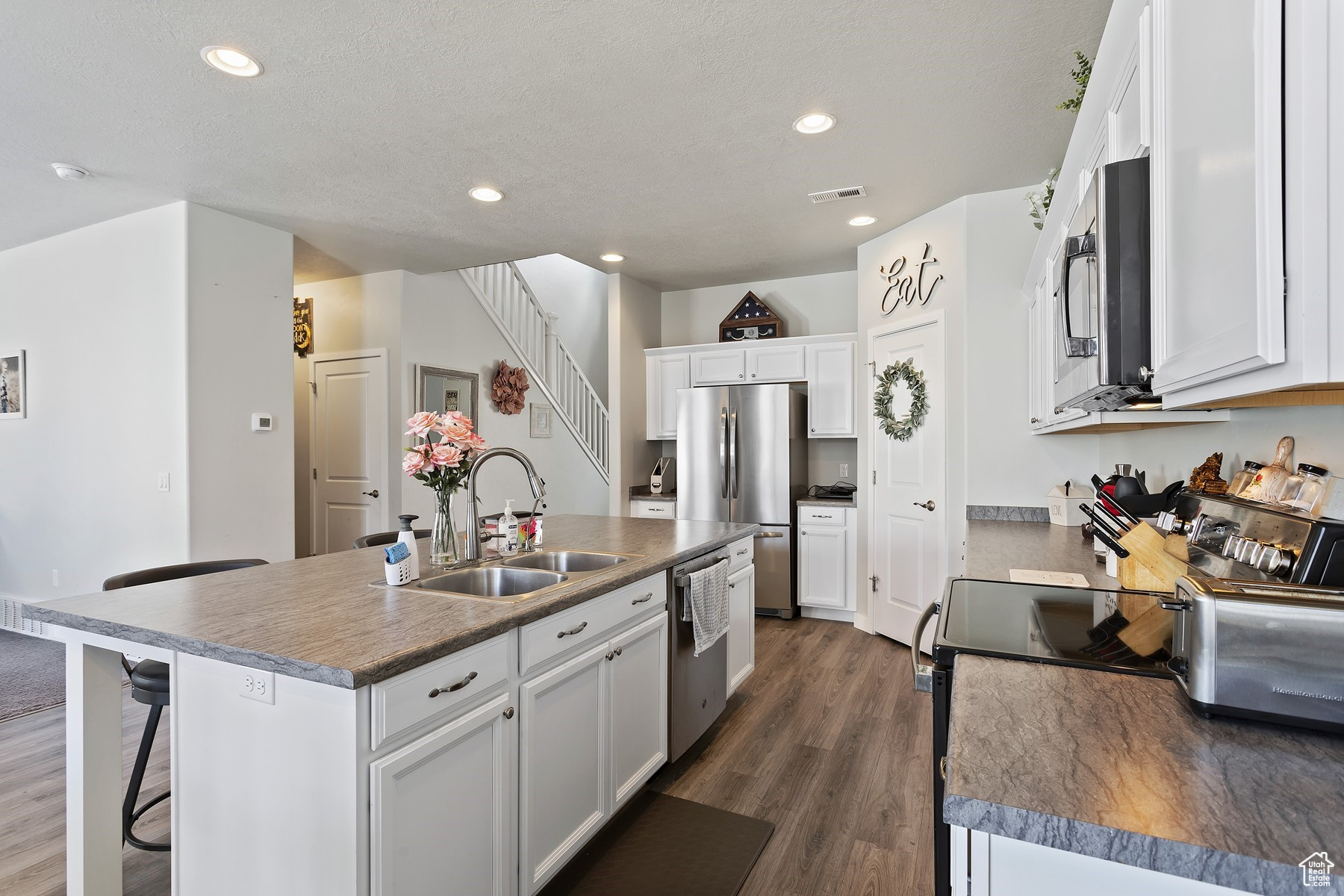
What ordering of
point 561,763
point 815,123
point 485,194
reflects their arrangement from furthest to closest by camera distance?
point 485,194
point 815,123
point 561,763

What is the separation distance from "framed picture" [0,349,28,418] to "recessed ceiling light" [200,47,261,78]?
12.1 ft

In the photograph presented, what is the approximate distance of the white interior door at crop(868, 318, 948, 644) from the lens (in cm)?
383

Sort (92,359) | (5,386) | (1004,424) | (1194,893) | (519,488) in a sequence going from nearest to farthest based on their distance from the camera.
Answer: (1194,893), (1004,424), (92,359), (5,386), (519,488)

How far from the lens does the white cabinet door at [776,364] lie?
5.10 meters

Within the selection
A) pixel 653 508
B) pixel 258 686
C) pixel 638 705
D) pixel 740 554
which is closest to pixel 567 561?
pixel 638 705

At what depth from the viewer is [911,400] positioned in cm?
409

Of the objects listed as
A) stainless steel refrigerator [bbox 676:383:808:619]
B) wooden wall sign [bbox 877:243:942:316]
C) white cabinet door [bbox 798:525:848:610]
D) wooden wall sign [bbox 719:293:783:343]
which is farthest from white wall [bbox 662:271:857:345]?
white cabinet door [bbox 798:525:848:610]

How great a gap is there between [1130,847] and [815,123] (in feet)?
9.05

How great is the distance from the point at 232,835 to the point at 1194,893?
171cm

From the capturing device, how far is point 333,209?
146 inches

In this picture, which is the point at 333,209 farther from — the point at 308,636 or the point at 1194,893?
the point at 1194,893

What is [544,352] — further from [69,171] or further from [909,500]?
[909,500]

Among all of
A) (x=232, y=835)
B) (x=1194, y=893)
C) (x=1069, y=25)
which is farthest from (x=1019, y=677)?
(x=1069, y=25)

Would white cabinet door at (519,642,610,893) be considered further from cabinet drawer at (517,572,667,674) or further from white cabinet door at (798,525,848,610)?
white cabinet door at (798,525,848,610)
